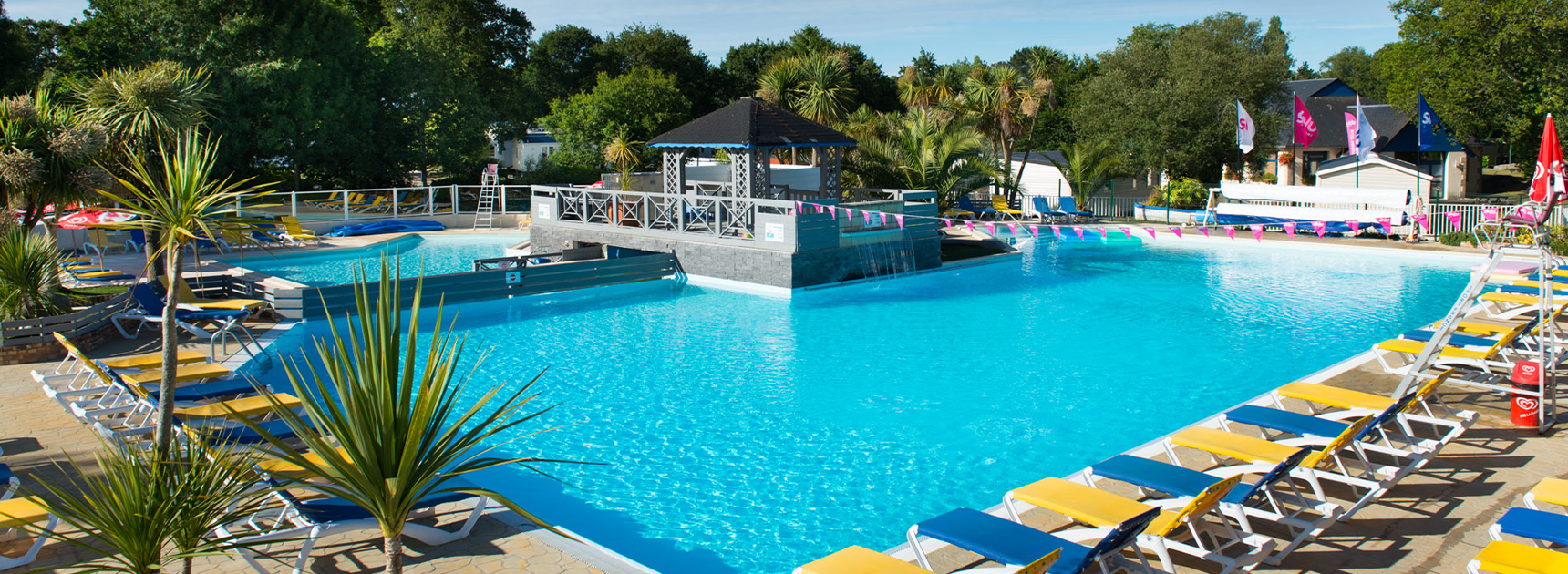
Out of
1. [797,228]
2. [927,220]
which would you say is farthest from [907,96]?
[797,228]

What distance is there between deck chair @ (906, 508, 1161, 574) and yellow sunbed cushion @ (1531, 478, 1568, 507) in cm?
220

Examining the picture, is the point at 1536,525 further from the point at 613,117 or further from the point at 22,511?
the point at 613,117

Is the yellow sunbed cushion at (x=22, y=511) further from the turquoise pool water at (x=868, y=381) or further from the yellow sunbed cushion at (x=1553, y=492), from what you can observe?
the yellow sunbed cushion at (x=1553, y=492)

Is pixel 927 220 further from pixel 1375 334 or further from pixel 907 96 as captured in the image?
pixel 907 96

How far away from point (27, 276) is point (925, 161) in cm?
1994

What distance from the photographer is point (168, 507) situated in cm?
405

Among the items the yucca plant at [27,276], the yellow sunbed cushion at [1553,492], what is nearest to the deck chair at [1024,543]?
the yellow sunbed cushion at [1553,492]

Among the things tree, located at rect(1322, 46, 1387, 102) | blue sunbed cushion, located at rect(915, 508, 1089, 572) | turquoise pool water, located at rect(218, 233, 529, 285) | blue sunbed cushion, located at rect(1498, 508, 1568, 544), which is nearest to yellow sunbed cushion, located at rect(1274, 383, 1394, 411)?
blue sunbed cushion, located at rect(1498, 508, 1568, 544)

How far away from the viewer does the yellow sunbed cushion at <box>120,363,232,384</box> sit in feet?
30.6

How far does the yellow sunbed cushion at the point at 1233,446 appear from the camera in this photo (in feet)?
23.1

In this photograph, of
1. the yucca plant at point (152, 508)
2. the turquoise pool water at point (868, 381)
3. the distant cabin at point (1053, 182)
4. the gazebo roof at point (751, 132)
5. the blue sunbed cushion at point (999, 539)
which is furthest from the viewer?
the distant cabin at point (1053, 182)

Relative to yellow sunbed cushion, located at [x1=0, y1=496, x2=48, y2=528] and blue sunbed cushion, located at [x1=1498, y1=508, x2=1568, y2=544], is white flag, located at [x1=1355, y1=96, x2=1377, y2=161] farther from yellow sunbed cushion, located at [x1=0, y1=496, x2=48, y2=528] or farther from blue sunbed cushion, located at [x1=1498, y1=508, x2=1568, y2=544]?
yellow sunbed cushion, located at [x1=0, y1=496, x2=48, y2=528]

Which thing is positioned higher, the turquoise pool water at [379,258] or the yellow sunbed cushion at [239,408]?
the turquoise pool water at [379,258]

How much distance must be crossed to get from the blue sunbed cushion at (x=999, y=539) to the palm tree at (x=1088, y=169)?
27.0 metres
